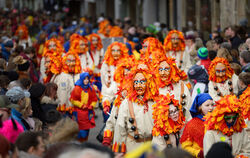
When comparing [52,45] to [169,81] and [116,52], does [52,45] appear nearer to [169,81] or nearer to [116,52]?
[116,52]

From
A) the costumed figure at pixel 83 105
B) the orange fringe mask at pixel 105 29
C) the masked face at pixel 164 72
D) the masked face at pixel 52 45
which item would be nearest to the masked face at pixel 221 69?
the masked face at pixel 164 72

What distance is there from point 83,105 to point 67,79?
47.3 inches

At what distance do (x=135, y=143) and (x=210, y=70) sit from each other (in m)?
2.88

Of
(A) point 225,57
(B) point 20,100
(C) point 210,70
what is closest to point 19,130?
(B) point 20,100

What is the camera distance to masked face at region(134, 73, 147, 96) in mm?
6855

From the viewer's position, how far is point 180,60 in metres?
11.9

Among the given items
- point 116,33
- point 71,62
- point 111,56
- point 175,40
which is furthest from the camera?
point 116,33

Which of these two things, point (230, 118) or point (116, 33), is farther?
point (116, 33)

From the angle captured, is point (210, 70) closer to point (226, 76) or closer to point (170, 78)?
point (226, 76)

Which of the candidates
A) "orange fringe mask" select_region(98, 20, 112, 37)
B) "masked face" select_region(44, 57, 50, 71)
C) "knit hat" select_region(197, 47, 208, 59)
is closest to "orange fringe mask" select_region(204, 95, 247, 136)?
"knit hat" select_region(197, 47, 208, 59)

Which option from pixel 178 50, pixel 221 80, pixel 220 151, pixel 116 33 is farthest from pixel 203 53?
pixel 116 33

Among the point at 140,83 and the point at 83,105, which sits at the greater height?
the point at 140,83

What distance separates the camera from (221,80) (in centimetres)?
884

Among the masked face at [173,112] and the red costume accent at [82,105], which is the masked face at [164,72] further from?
the red costume accent at [82,105]
